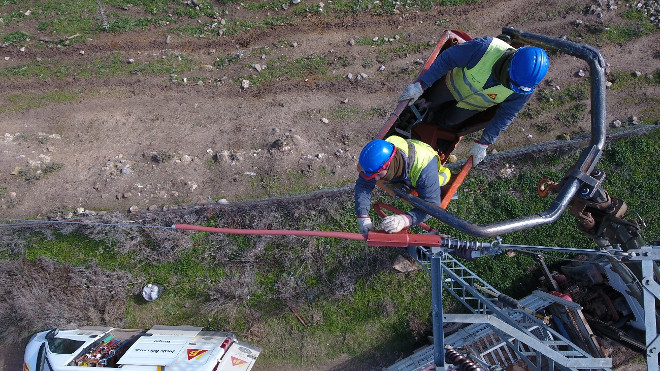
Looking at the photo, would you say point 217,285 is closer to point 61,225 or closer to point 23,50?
point 61,225

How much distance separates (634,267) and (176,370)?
715 centimetres

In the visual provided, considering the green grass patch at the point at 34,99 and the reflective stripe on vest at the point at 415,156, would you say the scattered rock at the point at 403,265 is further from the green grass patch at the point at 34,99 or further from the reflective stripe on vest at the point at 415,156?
the green grass patch at the point at 34,99

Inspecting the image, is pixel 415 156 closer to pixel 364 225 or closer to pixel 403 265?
pixel 364 225

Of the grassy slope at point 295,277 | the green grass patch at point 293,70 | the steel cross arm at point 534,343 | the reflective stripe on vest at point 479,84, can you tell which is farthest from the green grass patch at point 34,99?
the steel cross arm at point 534,343

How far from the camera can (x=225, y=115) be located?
9.24 meters

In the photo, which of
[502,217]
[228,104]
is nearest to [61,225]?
[228,104]

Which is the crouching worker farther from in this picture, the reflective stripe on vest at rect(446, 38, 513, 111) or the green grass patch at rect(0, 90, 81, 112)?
the green grass patch at rect(0, 90, 81, 112)

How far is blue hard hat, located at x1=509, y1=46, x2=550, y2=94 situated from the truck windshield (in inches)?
312

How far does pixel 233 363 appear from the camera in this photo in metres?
7.47

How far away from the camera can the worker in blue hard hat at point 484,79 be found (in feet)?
16.0

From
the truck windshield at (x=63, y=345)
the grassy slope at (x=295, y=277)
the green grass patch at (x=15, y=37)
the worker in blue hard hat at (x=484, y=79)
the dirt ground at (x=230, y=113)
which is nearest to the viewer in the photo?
the worker in blue hard hat at (x=484, y=79)

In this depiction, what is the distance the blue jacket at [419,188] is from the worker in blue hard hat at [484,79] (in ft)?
3.86

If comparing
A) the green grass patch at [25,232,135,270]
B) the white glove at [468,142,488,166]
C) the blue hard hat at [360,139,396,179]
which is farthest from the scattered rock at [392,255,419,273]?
the green grass patch at [25,232,135,270]

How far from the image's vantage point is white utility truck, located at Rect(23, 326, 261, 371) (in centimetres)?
715
